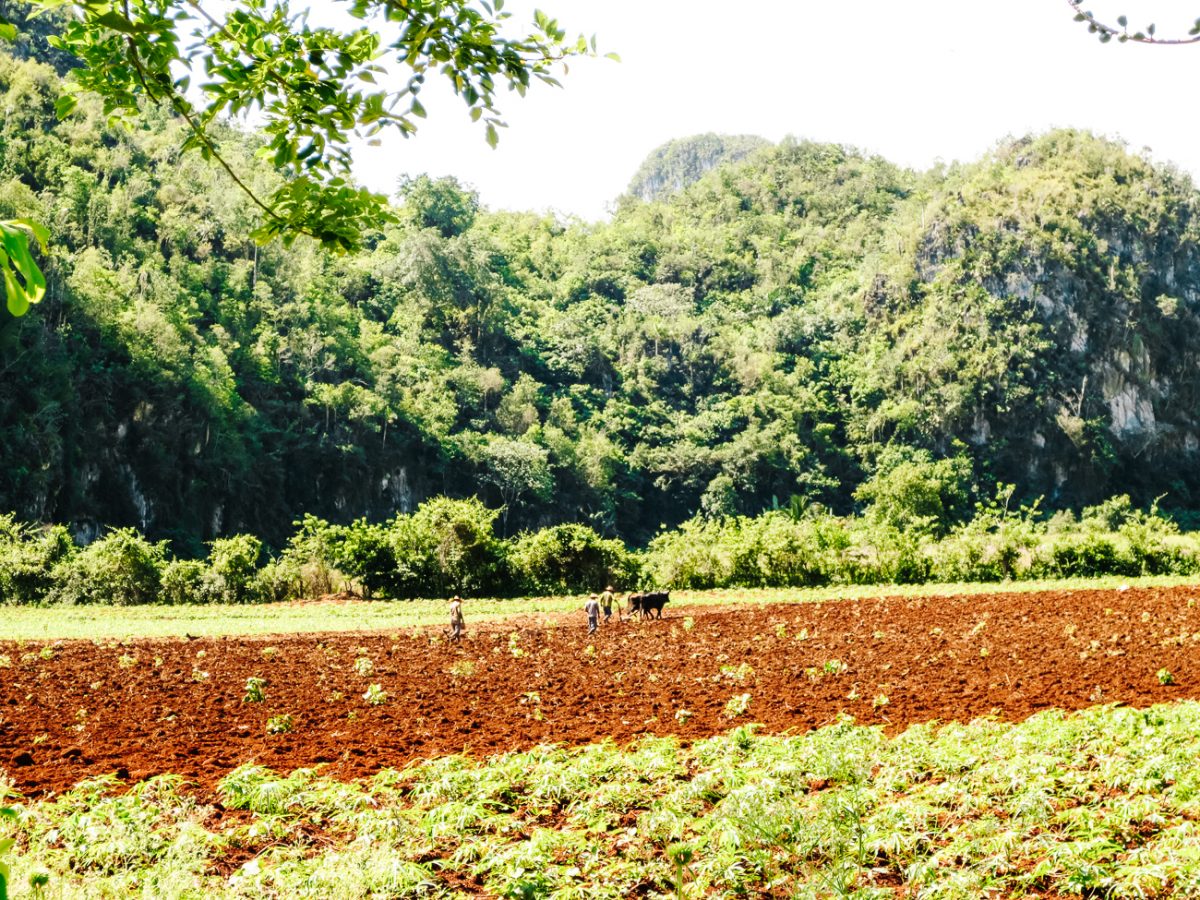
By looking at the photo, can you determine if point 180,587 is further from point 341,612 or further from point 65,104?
point 65,104

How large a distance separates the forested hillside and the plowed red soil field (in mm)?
34709

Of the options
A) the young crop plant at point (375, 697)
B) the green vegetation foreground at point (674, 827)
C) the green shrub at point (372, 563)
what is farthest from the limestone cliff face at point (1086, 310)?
the green vegetation foreground at point (674, 827)

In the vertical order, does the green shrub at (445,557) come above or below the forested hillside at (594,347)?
below

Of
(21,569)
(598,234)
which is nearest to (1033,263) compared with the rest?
(598,234)

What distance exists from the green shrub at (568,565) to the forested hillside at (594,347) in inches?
966

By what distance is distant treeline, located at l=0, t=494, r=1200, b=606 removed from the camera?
99.6 feet

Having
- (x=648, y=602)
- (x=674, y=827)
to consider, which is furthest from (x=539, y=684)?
(x=648, y=602)

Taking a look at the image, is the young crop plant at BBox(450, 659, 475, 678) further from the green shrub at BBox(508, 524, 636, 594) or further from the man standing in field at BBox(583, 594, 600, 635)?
the green shrub at BBox(508, 524, 636, 594)

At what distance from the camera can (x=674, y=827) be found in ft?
17.5

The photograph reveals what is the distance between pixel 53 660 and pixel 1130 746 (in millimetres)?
14422

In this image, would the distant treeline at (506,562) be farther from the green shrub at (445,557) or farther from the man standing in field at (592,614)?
the man standing in field at (592,614)

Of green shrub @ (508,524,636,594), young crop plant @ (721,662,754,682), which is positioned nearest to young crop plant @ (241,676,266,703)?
young crop plant @ (721,662,754,682)

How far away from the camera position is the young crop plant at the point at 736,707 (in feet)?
32.4

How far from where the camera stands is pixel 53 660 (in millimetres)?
15477
